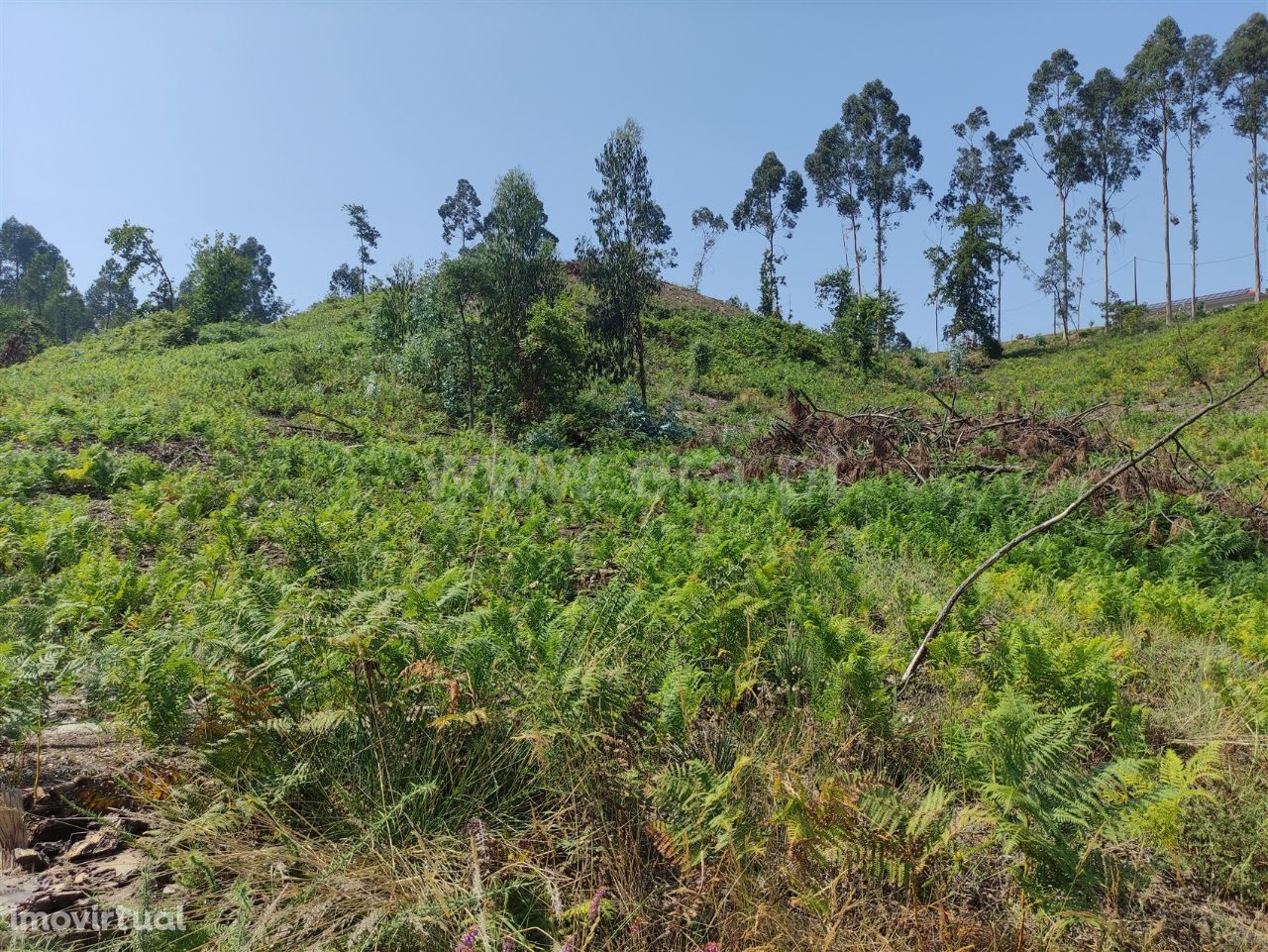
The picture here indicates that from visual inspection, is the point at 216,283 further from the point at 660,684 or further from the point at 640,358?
the point at 660,684

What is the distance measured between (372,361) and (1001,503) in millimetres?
18754

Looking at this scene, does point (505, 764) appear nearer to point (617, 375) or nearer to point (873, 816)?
point (873, 816)

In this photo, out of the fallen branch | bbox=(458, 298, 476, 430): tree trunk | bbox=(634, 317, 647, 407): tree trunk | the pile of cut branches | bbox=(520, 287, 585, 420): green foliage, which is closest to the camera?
the fallen branch

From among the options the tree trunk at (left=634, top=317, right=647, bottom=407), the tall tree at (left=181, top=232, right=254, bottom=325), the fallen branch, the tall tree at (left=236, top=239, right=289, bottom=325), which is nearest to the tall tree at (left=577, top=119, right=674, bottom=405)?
the tree trunk at (left=634, top=317, right=647, bottom=407)

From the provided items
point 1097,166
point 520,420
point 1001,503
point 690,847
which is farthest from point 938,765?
point 1097,166

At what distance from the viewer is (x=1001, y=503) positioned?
738cm

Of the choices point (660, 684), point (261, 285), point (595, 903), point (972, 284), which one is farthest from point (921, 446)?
point (261, 285)

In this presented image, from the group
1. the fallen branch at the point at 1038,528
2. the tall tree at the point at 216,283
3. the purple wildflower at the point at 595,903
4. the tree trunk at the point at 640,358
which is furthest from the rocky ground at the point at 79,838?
the tall tree at the point at 216,283

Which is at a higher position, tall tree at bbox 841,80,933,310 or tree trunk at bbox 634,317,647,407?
tall tree at bbox 841,80,933,310

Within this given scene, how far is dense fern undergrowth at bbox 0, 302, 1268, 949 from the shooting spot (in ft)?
6.48

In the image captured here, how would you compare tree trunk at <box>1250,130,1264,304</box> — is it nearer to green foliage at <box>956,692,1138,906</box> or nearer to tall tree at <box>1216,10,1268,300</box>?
tall tree at <box>1216,10,1268,300</box>

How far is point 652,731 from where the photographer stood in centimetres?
255

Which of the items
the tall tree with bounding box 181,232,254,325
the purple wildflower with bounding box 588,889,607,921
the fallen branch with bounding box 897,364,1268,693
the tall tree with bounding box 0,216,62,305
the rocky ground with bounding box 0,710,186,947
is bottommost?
the purple wildflower with bounding box 588,889,607,921

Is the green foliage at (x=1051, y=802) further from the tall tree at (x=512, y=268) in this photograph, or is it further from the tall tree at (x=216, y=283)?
the tall tree at (x=216, y=283)
